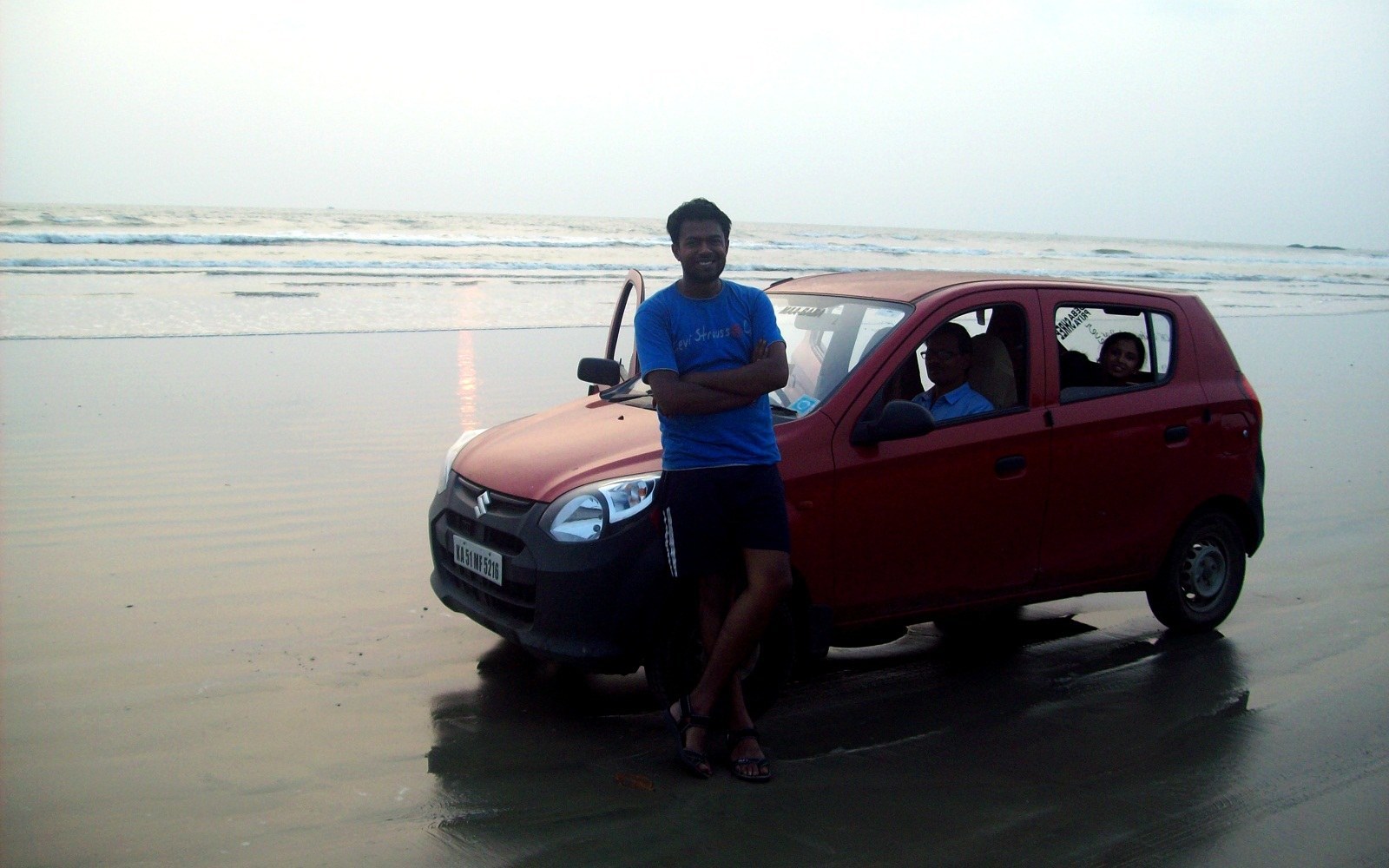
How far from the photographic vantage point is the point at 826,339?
5.42 metres

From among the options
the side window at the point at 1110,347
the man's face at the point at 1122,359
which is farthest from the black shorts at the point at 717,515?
the man's face at the point at 1122,359

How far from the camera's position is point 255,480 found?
26.9 ft

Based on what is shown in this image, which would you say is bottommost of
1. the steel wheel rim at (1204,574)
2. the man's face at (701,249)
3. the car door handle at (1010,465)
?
the steel wheel rim at (1204,574)

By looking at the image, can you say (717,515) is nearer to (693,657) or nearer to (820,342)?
(693,657)

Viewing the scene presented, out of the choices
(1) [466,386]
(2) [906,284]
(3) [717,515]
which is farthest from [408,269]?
(3) [717,515]

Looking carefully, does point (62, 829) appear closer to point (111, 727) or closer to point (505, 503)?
point (111, 727)

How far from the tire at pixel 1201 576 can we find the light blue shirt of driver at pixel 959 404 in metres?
1.29

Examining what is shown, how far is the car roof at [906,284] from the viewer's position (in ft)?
17.8

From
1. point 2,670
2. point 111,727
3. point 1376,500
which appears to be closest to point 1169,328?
point 1376,500

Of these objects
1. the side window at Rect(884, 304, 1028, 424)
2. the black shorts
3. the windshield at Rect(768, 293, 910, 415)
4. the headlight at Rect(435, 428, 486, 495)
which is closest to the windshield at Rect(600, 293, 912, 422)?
the windshield at Rect(768, 293, 910, 415)

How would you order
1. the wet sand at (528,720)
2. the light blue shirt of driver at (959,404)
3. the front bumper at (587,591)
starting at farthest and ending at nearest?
the light blue shirt of driver at (959,404) < the front bumper at (587,591) < the wet sand at (528,720)

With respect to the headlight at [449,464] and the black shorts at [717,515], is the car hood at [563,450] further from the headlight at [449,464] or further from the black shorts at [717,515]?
the black shorts at [717,515]

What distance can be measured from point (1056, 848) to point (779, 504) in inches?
54.1

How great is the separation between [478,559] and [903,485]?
1686 mm
